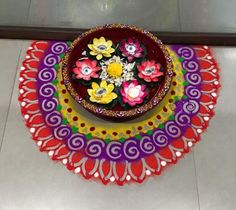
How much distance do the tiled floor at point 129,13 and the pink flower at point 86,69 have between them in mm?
287

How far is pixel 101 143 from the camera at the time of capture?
0.98 meters

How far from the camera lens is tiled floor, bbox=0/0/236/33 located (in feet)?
4.02

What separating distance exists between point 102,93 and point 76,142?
17cm

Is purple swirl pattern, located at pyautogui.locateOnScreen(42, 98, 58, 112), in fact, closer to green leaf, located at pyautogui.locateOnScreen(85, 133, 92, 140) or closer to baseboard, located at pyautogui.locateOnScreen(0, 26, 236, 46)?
green leaf, located at pyautogui.locateOnScreen(85, 133, 92, 140)

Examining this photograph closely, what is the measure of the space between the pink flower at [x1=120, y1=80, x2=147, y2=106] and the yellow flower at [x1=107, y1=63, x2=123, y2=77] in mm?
40

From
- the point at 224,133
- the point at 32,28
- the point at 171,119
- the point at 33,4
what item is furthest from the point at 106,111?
the point at 33,4

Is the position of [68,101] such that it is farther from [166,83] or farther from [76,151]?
[166,83]

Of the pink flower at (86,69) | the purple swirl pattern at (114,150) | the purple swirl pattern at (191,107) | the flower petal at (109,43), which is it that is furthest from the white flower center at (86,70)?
the purple swirl pattern at (191,107)

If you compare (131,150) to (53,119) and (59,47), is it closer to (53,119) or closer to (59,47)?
(53,119)

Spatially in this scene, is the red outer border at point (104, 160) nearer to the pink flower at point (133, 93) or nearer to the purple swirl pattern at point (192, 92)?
the purple swirl pattern at point (192, 92)

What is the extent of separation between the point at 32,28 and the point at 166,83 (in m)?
0.56

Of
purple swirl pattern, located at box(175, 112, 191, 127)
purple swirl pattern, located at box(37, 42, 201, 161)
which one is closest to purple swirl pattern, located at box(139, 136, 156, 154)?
purple swirl pattern, located at box(37, 42, 201, 161)

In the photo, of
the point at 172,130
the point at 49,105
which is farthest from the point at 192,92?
the point at 49,105

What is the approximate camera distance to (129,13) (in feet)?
4.08
